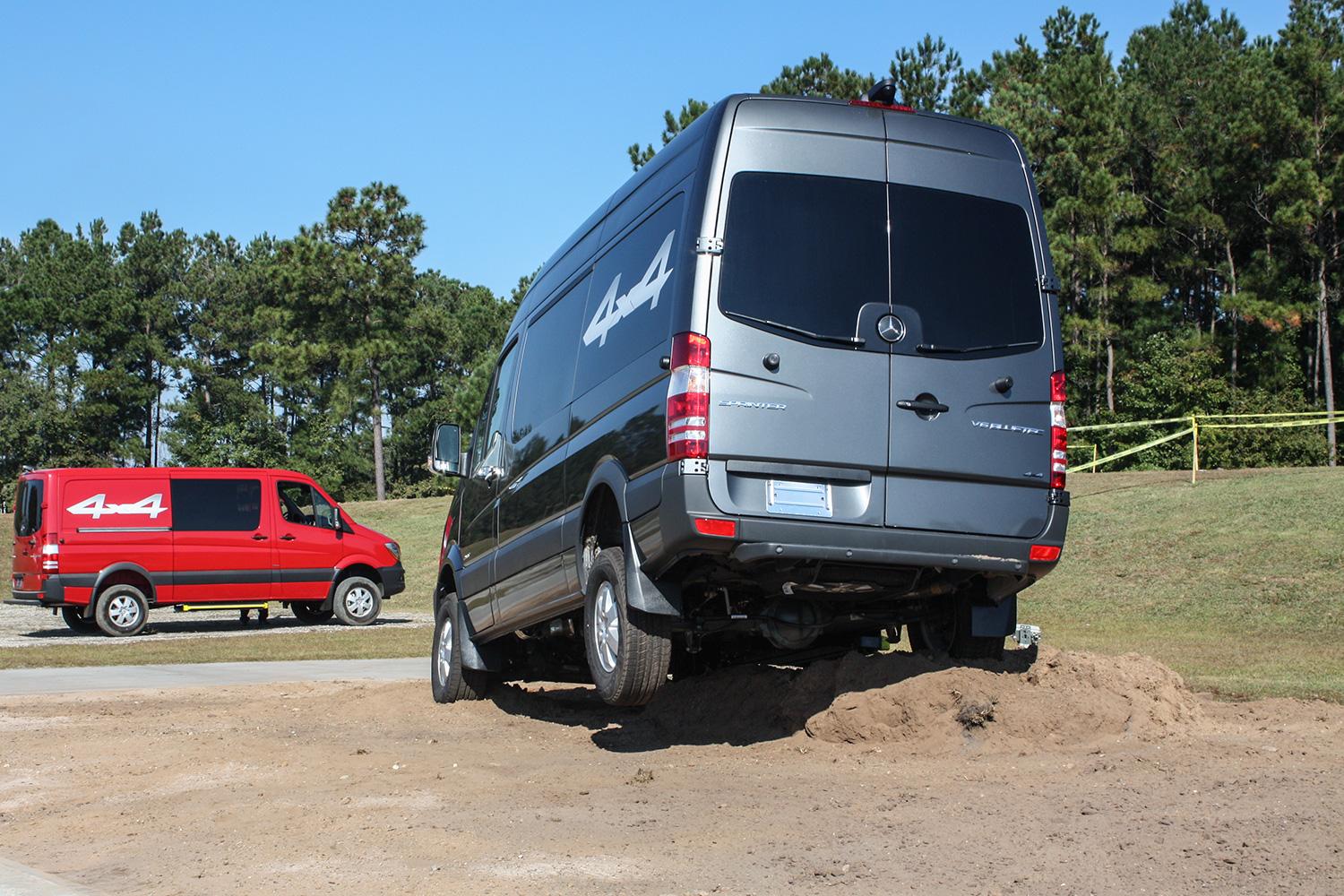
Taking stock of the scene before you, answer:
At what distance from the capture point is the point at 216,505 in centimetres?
2175

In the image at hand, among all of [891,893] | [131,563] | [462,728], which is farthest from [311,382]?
[891,893]

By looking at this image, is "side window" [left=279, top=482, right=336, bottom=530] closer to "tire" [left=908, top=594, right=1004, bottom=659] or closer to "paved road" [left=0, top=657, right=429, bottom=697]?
"paved road" [left=0, top=657, right=429, bottom=697]

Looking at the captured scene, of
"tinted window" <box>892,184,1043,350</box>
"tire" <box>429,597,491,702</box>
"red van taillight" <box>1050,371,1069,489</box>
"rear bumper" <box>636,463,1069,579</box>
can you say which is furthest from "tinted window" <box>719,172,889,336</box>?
"tire" <box>429,597,491,702</box>

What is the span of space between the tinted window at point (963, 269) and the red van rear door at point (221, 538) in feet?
55.4

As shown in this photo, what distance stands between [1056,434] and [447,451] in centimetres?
526

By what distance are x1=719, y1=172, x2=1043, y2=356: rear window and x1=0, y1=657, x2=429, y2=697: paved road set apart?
322 inches

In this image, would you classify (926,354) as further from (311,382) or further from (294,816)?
(311,382)

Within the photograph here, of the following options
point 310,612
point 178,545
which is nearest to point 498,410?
point 178,545

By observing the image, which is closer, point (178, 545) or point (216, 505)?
point (178, 545)

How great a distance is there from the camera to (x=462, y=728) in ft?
31.1

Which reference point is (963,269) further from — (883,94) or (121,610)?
(121,610)

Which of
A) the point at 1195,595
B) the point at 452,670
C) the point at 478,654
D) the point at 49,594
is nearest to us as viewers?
the point at 478,654

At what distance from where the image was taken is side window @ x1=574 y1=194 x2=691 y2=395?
279 inches

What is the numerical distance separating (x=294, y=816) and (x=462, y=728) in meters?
3.23
